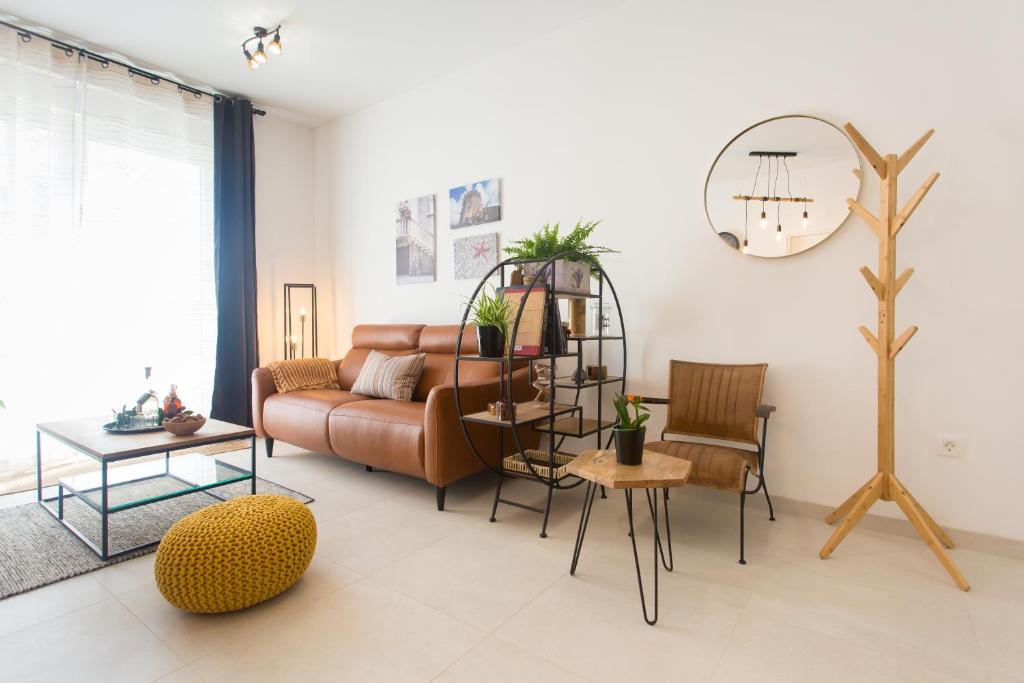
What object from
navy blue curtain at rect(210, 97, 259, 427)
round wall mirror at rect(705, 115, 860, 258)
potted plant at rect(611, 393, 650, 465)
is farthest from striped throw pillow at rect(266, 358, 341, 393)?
round wall mirror at rect(705, 115, 860, 258)

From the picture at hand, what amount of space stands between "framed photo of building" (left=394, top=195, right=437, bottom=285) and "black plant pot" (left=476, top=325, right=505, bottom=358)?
64.8 inches

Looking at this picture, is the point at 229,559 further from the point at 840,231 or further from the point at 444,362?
the point at 840,231

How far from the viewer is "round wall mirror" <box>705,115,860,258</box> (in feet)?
8.04

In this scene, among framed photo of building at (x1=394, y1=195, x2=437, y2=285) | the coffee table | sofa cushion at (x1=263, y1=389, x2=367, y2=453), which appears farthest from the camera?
framed photo of building at (x1=394, y1=195, x2=437, y2=285)

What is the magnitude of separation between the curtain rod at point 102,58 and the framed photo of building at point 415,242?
182 centimetres

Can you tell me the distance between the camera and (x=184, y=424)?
238cm

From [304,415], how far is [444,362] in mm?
974

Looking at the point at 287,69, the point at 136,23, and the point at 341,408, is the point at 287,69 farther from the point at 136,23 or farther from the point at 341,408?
the point at 341,408

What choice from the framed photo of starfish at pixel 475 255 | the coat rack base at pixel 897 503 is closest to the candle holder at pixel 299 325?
the framed photo of starfish at pixel 475 255

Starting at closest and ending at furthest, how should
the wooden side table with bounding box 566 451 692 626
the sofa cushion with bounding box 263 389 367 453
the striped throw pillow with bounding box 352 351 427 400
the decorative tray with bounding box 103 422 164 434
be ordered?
the wooden side table with bounding box 566 451 692 626 → the decorative tray with bounding box 103 422 164 434 → the sofa cushion with bounding box 263 389 367 453 → the striped throw pillow with bounding box 352 351 427 400

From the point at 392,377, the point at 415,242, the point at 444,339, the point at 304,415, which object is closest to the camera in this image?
the point at 304,415

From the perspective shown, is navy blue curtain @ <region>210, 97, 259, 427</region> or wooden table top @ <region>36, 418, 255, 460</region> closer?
wooden table top @ <region>36, 418, 255, 460</region>

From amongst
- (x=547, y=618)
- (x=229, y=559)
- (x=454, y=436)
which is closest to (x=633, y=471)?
(x=547, y=618)

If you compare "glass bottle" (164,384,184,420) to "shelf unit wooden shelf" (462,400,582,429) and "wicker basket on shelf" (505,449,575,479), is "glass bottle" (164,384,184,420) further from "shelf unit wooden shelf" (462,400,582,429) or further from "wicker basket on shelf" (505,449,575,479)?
"wicker basket on shelf" (505,449,575,479)
